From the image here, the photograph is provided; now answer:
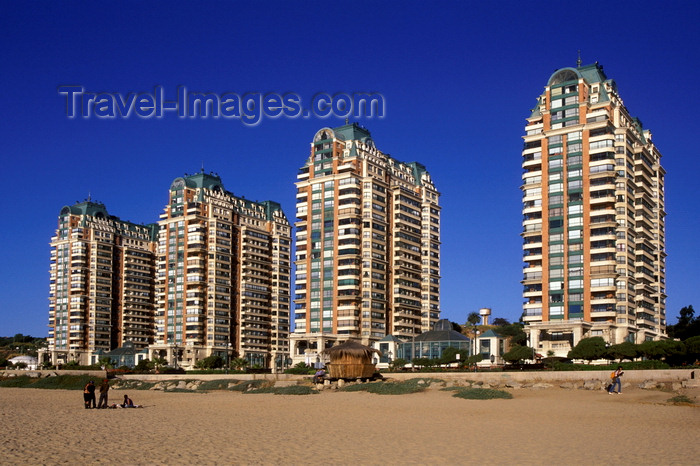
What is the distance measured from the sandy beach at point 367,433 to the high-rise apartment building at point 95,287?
125 meters

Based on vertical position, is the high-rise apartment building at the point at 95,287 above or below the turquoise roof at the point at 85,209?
below

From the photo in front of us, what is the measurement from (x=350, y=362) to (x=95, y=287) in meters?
116

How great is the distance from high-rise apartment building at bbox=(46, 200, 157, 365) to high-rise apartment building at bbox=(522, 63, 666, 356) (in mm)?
103554

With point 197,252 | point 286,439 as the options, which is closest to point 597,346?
point 286,439

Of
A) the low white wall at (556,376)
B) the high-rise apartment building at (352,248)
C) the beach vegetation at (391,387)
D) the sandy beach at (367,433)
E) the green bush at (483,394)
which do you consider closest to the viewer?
the sandy beach at (367,433)

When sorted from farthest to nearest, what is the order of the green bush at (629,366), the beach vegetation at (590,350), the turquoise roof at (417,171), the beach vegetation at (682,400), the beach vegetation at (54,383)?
the turquoise roof at (417,171) < the beach vegetation at (54,383) < the beach vegetation at (590,350) < the green bush at (629,366) < the beach vegetation at (682,400)

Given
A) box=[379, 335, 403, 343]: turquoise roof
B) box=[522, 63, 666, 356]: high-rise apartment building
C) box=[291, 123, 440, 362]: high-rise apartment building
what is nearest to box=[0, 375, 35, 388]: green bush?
box=[291, 123, 440, 362]: high-rise apartment building

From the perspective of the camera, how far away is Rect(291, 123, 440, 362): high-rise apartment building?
120438mm

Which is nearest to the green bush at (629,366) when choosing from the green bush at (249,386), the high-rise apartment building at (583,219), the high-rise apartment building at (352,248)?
the high-rise apartment building at (583,219)

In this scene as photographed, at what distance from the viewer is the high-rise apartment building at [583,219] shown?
93250 mm

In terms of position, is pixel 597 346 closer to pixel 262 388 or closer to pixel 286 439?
pixel 262 388

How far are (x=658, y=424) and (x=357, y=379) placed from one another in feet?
121

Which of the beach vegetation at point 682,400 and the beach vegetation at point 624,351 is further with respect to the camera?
the beach vegetation at point 624,351

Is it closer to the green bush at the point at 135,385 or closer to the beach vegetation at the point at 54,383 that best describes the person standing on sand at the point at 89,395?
the green bush at the point at 135,385
